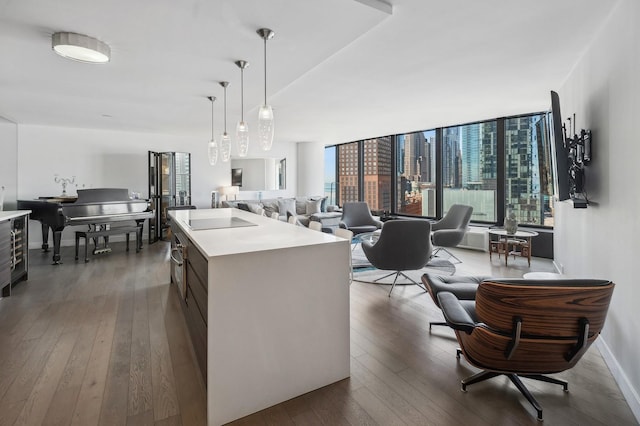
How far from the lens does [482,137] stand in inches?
259

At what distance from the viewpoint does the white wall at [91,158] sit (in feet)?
21.4

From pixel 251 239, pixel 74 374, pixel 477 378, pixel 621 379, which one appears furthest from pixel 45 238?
pixel 621 379

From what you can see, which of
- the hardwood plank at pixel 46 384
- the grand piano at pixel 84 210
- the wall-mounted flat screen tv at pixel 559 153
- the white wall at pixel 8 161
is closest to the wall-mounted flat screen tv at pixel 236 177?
the grand piano at pixel 84 210

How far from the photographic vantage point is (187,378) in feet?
7.16

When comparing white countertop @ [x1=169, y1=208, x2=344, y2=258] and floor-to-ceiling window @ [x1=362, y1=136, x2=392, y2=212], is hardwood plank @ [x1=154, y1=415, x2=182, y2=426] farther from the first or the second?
floor-to-ceiling window @ [x1=362, y1=136, x2=392, y2=212]

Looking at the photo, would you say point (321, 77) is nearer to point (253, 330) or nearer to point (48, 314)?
point (253, 330)

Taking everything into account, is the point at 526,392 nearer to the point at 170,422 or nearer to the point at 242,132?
the point at 170,422

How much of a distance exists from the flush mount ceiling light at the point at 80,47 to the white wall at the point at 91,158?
5032mm

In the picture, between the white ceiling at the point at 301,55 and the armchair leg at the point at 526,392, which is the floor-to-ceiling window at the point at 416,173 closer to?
the white ceiling at the point at 301,55

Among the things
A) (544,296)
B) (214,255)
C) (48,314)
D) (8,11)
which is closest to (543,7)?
(544,296)

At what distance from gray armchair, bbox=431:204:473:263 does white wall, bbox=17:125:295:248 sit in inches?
226

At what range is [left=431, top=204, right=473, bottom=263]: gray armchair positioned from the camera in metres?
5.27

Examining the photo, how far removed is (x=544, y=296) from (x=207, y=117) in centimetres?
559

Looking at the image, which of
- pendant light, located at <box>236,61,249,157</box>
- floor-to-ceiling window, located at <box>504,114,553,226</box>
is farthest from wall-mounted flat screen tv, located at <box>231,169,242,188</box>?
floor-to-ceiling window, located at <box>504,114,553,226</box>
